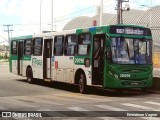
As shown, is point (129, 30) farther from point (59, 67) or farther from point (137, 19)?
point (137, 19)

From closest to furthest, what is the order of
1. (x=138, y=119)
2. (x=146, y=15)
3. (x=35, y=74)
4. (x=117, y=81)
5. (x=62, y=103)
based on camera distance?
(x=138, y=119) → (x=62, y=103) → (x=117, y=81) → (x=35, y=74) → (x=146, y=15)

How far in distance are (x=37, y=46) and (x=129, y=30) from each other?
7.68 m

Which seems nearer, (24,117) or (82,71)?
(24,117)

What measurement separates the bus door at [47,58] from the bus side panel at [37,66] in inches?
14.5

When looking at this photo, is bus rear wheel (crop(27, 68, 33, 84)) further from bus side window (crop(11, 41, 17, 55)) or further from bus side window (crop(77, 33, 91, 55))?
bus side window (crop(77, 33, 91, 55))

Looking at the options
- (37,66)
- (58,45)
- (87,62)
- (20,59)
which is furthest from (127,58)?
(20,59)

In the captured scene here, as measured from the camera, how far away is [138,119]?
1045cm

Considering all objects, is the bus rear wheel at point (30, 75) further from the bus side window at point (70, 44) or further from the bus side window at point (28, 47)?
the bus side window at point (70, 44)

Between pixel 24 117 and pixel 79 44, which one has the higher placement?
pixel 79 44

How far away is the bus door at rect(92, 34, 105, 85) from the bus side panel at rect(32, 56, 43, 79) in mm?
5925

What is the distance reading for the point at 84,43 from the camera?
18.2m

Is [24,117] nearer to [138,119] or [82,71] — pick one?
[138,119]

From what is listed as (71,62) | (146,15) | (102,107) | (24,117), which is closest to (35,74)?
(71,62)

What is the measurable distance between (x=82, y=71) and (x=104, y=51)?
2.06 meters
